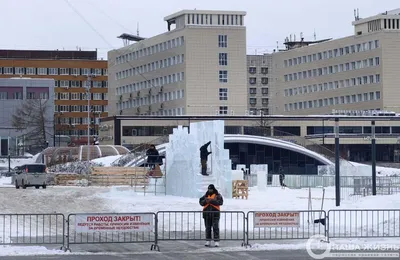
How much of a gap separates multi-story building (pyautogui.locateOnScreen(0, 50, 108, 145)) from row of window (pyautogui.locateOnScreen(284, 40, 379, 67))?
3329cm

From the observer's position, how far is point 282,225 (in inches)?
1070

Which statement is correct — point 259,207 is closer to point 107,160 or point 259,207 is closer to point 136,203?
point 136,203

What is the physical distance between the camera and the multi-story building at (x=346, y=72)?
4483 inches

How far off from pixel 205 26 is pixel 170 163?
6368 centimetres

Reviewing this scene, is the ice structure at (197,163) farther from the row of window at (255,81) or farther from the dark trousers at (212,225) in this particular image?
the row of window at (255,81)

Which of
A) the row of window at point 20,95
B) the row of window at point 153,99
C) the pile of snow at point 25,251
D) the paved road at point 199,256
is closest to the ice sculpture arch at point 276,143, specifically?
the row of window at point 153,99

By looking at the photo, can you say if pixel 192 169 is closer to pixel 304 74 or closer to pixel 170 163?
pixel 170 163

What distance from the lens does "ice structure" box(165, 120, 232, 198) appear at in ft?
154

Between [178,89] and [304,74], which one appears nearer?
[178,89]

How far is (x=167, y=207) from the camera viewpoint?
137ft

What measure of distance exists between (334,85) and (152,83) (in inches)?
884

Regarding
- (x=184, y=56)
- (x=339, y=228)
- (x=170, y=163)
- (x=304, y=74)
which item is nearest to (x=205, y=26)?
(x=184, y=56)


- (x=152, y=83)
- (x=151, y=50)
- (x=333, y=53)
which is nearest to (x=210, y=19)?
(x=151, y=50)

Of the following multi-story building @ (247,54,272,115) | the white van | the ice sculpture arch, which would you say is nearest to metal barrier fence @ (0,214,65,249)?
the white van
